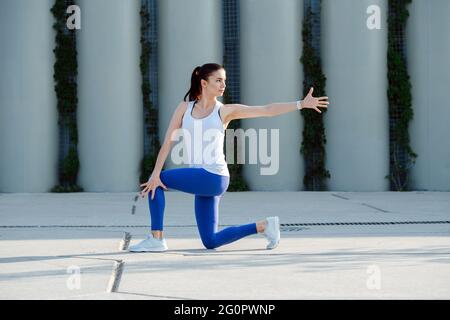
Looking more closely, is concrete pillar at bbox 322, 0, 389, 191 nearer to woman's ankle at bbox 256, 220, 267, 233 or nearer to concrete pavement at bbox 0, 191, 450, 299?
concrete pavement at bbox 0, 191, 450, 299

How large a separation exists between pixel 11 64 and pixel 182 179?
898cm

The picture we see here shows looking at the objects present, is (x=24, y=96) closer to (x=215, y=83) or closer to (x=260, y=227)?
(x=215, y=83)

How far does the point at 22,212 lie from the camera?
11.1 m

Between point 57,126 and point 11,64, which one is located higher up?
point 11,64

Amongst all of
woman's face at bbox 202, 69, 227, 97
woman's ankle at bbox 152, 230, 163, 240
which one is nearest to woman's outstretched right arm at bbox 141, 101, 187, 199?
woman's face at bbox 202, 69, 227, 97

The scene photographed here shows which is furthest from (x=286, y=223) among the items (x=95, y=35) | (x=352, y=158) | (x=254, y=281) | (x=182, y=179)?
(x=95, y=35)

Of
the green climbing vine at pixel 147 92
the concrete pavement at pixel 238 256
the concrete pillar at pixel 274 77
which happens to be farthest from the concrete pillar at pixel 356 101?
the concrete pavement at pixel 238 256

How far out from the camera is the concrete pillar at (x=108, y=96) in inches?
597

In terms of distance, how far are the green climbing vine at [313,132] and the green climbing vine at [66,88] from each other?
3.83 metres

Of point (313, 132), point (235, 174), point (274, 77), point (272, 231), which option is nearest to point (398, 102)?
point (313, 132)

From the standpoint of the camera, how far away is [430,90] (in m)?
15.4

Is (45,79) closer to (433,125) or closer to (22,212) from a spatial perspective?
(22,212)

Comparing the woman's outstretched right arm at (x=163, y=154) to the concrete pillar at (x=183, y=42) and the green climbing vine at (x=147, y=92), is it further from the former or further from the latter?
the green climbing vine at (x=147, y=92)

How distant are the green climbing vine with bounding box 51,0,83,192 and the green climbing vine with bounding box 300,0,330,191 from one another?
383cm
